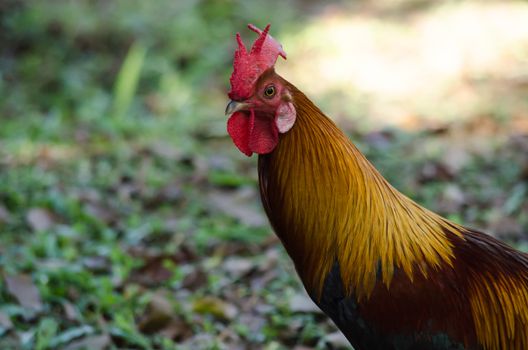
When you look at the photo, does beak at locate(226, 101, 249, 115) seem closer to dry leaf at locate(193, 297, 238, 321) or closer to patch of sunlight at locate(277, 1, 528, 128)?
dry leaf at locate(193, 297, 238, 321)

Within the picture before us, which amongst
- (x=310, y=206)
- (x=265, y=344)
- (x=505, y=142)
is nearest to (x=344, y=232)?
(x=310, y=206)

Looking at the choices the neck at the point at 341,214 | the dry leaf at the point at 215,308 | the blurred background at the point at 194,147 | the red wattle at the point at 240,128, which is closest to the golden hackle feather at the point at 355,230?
the neck at the point at 341,214

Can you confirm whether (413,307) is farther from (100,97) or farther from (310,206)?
(100,97)

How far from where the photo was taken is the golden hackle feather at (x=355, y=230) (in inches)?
116

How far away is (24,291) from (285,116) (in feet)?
6.78

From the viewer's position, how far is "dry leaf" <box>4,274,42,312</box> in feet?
13.7

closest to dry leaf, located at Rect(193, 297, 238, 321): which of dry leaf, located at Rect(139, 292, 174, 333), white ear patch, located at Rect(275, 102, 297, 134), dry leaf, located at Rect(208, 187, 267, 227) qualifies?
dry leaf, located at Rect(139, 292, 174, 333)

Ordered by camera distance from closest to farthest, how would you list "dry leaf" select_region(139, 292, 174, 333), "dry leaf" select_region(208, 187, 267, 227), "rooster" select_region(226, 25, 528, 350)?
"rooster" select_region(226, 25, 528, 350) < "dry leaf" select_region(139, 292, 174, 333) < "dry leaf" select_region(208, 187, 267, 227)

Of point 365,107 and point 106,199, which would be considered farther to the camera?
point 365,107

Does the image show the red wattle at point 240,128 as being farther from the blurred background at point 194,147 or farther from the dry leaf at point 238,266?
the dry leaf at point 238,266

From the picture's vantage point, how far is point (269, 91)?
9.73 feet

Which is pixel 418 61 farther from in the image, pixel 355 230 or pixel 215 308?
pixel 355 230

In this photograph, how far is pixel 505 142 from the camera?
6293 millimetres

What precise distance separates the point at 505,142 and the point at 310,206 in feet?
12.3
